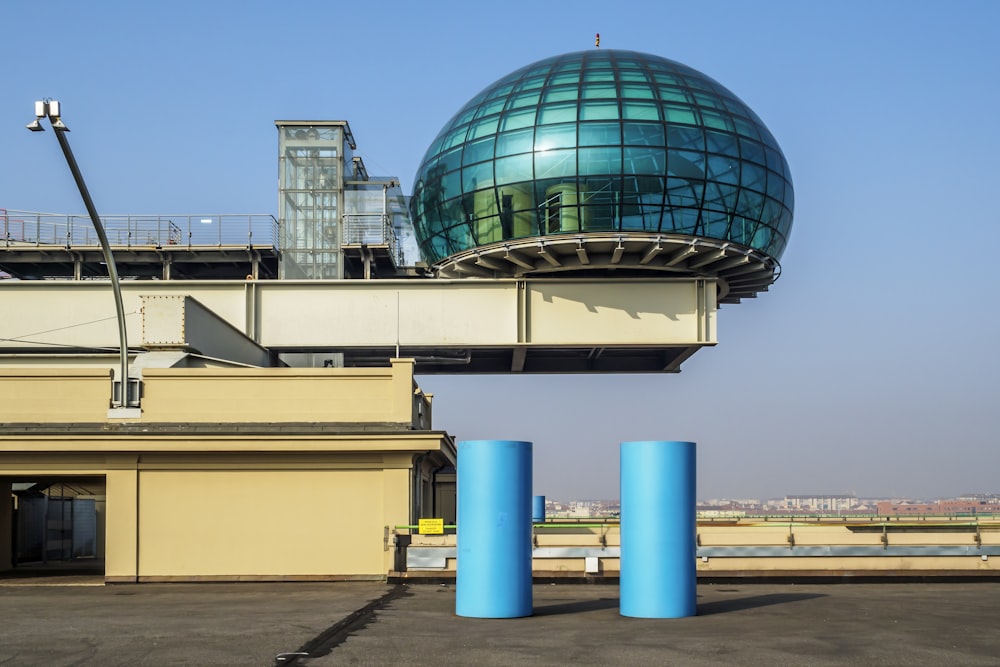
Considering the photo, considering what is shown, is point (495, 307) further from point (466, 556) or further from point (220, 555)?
point (466, 556)

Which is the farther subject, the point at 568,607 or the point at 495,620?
the point at 568,607

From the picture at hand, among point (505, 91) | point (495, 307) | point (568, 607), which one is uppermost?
point (505, 91)


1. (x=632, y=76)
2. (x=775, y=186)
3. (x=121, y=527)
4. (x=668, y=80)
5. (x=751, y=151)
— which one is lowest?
(x=121, y=527)

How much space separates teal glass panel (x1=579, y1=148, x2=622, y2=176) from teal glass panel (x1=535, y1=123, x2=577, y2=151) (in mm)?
665

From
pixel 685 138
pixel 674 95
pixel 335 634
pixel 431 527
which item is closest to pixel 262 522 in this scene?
pixel 431 527

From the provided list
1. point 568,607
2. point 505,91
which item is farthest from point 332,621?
point 505,91

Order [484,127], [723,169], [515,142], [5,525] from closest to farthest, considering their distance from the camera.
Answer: [5,525] → [723,169] → [515,142] → [484,127]

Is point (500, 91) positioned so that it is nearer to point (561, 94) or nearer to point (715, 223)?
point (561, 94)

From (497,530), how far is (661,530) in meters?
2.42

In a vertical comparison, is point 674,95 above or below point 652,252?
above

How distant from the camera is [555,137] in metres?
33.0

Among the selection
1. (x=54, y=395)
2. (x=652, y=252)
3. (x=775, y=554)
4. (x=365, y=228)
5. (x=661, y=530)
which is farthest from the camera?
(x=365, y=228)

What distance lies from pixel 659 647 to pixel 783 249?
84.7 ft

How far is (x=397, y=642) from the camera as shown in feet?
44.9
